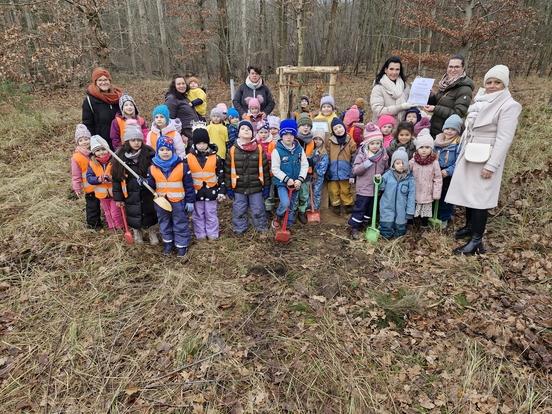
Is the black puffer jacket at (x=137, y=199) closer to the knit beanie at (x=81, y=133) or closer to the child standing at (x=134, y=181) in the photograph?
the child standing at (x=134, y=181)

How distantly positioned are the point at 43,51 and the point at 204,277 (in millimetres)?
9910

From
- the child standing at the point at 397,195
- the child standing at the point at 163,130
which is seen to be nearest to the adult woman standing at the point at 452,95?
the child standing at the point at 397,195

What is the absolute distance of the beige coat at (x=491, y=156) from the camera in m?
3.94

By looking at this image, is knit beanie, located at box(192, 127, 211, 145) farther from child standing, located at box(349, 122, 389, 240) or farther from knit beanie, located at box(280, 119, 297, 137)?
child standing, located at box(349, 122, 389, 240)

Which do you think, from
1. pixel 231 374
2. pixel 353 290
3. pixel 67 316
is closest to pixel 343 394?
pixel 231 374

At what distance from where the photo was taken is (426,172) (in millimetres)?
4859

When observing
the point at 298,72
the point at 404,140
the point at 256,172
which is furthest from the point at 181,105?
the point at 404,140

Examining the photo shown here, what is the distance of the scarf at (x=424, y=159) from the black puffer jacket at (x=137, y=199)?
12.1 feet

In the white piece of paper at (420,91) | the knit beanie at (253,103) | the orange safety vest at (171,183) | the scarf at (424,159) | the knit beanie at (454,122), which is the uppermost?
the white piece of paper at (420,91)

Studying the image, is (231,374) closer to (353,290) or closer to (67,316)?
(353,290)

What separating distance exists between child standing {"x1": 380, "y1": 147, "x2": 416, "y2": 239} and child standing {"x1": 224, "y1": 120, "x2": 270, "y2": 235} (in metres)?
1.74

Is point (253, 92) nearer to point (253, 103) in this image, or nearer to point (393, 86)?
point (253, 103)

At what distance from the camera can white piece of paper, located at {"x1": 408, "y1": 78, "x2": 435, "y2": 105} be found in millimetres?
5230

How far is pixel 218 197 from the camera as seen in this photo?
513 centimetres
